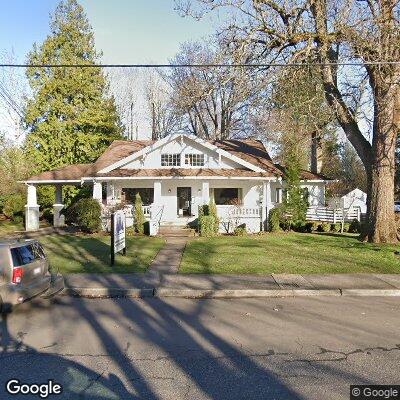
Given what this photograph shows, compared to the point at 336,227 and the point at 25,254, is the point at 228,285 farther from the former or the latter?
the point at 336,227

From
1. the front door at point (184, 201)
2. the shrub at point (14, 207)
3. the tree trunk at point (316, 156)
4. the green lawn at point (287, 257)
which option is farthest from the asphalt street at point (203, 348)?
the tree trunk at point (316, 156)

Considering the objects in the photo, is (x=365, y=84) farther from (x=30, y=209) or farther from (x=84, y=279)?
(x=30, y=209)

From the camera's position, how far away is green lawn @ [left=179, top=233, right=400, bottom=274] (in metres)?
10.2

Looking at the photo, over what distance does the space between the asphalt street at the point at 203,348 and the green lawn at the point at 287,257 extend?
273 centimetres

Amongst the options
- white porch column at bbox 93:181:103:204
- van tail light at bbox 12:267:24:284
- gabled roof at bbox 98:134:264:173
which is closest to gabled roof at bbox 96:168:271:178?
gabled roof at bbox 98:134:264:173

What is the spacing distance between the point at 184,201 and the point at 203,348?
56.8 ft

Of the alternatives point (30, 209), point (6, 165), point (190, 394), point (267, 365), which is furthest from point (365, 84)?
point (6, 165)

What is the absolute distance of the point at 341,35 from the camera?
44.2ft

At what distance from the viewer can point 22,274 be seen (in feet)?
20.2

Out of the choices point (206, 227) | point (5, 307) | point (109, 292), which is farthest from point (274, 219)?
point (5, 307)

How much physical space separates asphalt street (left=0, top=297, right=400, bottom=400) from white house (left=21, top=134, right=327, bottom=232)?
12.7m

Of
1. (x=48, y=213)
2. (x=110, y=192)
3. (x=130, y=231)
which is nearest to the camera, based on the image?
(x=130, y=231)

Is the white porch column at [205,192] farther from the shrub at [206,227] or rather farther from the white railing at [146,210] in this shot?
the white railing at [146,210]

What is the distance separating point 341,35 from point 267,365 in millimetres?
12730
